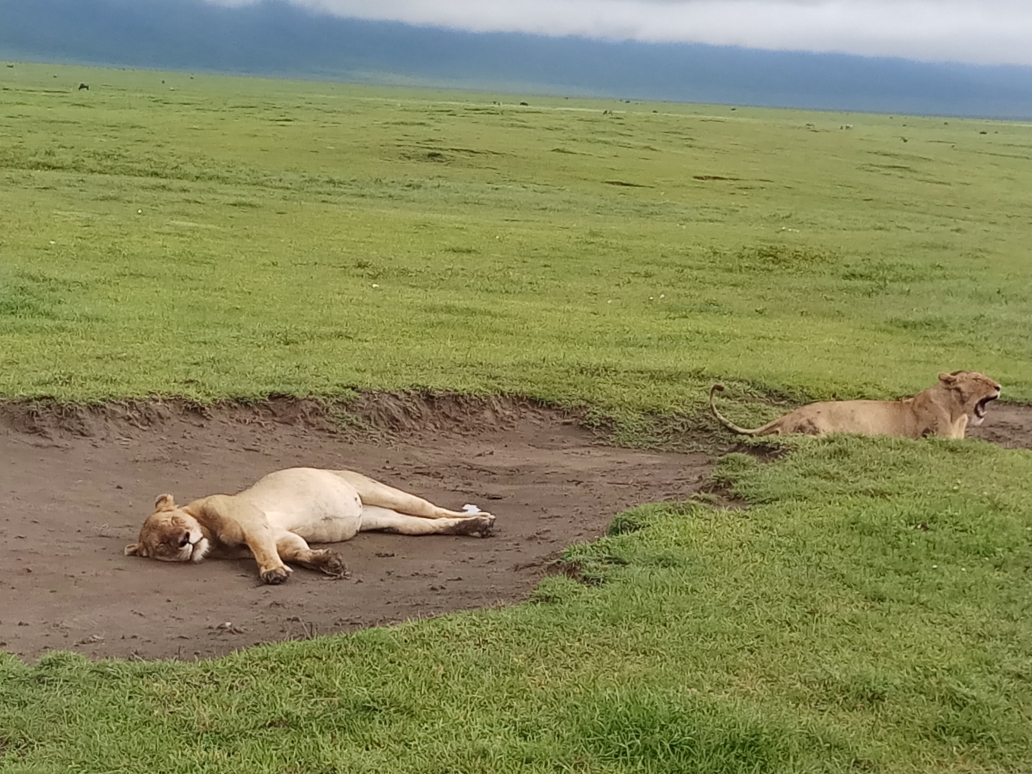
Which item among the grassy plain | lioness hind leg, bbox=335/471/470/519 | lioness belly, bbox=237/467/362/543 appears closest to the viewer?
the grassy plain

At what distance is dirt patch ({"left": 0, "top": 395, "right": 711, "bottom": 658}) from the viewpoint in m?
6.18

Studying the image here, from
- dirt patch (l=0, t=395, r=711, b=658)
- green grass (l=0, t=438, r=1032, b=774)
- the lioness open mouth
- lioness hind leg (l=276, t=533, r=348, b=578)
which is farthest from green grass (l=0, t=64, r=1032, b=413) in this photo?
green grass (l=0, t=438, r=1032, b=774)

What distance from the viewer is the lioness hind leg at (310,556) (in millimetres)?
7168

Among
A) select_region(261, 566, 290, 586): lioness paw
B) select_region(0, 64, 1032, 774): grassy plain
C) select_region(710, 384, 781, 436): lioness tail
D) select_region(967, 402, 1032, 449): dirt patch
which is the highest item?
select_region(0, 64, 1032, 774): grassy plain

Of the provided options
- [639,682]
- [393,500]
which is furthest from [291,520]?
[639,682]

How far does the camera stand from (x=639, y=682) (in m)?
5.15

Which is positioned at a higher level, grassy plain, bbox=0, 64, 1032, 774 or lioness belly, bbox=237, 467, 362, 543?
grassy plain, bbox=0, 64, 1032, 774

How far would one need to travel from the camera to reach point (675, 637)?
5.65 meters

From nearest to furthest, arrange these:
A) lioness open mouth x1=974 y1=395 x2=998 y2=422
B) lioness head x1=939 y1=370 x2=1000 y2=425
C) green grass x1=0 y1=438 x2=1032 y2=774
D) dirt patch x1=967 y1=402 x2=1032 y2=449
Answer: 1. green grass x1=0 y1=438 x2=1032 y2=774
2. lioness head x1=939 y1=370 x2=1000 y2=425
3. lioness open mouth x1=974 y1=395 x2=998 y2=422
4. dirt patch x1=967 y1=402 x2=1032 y2=449

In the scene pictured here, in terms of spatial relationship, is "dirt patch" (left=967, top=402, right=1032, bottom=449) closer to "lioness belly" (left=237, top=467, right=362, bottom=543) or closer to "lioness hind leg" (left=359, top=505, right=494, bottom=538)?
"lioness hind leg" (left=359, top=505, right=494, bottom=538)

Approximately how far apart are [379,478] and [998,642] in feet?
15.9

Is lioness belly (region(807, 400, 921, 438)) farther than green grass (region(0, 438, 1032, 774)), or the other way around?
lioness belly (region(807, 400, 921, 438))

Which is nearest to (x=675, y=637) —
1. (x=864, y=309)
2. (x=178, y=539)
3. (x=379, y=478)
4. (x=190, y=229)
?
(x=178, y=539)

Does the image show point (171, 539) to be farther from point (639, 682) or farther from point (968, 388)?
point (968, 388)
